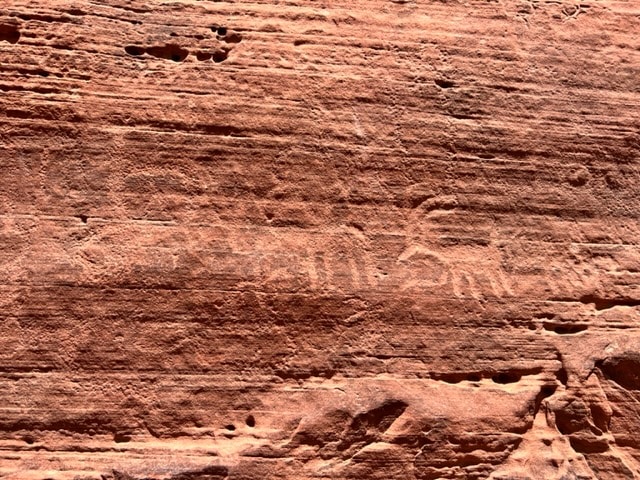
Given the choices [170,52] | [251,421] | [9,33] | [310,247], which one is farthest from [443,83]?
[9,33]

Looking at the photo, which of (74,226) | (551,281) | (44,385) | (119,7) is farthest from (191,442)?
(119,7)

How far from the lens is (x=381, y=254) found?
2.78 meters

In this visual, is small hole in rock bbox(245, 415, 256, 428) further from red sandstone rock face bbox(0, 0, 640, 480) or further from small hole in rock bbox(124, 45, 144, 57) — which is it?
small hole in rock bbox(124, 45, 144, 57)

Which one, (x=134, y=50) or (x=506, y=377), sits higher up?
(x=134, y=50)

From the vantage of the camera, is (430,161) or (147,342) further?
(430,161)

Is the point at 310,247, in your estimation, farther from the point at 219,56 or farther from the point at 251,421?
the point at 219,56

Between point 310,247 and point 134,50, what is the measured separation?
1051 mm

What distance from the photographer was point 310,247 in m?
2.75

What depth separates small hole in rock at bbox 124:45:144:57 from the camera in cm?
280

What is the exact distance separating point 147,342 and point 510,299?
1.42m

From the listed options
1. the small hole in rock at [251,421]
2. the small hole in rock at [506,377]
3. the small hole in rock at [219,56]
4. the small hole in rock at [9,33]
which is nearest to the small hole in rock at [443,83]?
the small hole in rock at [219,56]

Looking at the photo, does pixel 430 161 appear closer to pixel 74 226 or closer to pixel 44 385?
pixel 74 226

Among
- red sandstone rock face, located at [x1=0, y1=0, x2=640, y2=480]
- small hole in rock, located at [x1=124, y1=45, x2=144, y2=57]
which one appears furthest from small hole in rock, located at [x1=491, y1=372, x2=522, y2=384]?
small hole in rock, located at [x1=124, y1=45, x2=144, y2=57]

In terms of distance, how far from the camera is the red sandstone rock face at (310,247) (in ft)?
8.52
